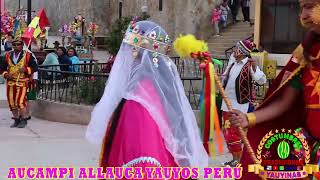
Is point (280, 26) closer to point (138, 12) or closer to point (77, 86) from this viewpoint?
point (77, 86)

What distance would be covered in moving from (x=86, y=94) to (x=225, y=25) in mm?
13835

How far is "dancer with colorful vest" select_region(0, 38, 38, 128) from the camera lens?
1052 centimetres

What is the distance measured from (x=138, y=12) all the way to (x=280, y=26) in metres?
16.9

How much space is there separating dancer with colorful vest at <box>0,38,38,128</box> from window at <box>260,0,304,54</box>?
6552 millimetres

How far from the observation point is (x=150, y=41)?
380 centimetres

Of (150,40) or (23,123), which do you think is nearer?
(150,40)

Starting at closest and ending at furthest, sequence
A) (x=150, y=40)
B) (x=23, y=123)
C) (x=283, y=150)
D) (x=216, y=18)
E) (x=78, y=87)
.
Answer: (x=283, y=150) → (x=150, y=40) → (x=23, y=123) → (x=78, y=87) → (x=216, y=18)

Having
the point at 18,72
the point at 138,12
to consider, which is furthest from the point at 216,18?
the point at 18,72

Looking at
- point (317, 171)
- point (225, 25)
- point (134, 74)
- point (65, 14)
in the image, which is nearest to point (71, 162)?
point (134, 74)

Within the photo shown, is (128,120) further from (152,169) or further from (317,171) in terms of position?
(317,171)

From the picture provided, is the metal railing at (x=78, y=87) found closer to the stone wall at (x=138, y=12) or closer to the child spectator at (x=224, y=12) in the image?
the child spectator at (x=224, y=12)

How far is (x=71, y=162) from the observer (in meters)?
7.81

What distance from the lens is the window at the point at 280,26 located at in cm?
1421

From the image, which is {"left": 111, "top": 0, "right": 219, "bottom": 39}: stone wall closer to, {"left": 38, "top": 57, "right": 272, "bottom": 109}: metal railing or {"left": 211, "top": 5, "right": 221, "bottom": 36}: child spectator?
{"left": 211, "top": 5, "right": 221, "bottom": 36}: child spectator
